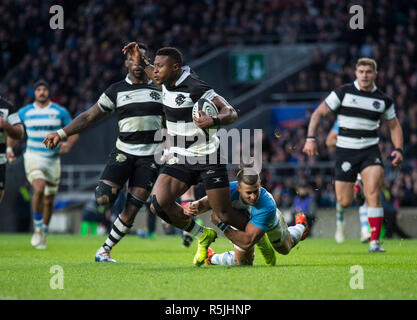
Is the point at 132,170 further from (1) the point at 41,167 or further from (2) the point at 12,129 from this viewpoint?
(1) the point at 41,167

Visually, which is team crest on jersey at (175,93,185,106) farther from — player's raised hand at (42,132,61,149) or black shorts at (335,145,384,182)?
Answer: black shorts at (335,145,384,182)

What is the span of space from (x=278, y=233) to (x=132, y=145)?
2283 mm

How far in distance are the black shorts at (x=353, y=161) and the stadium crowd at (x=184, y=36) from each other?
9676mm

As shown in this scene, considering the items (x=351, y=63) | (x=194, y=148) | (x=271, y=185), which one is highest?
(x=351, y=63)

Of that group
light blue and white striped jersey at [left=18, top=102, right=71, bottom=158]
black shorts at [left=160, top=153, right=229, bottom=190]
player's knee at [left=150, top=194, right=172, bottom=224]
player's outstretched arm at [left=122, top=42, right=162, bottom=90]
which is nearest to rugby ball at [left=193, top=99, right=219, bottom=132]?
black shorts at [left=160, top=153, right=229, bottom=190]

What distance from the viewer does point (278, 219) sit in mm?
8438

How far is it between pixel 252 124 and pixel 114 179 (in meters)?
14.9

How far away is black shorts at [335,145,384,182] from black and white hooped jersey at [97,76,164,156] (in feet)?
10.1

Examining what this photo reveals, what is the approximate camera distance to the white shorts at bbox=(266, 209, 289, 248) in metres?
8.43

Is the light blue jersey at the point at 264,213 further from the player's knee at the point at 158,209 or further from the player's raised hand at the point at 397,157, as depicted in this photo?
the player's raised hand at the point at 397,157

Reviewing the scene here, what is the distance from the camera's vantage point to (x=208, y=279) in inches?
279
